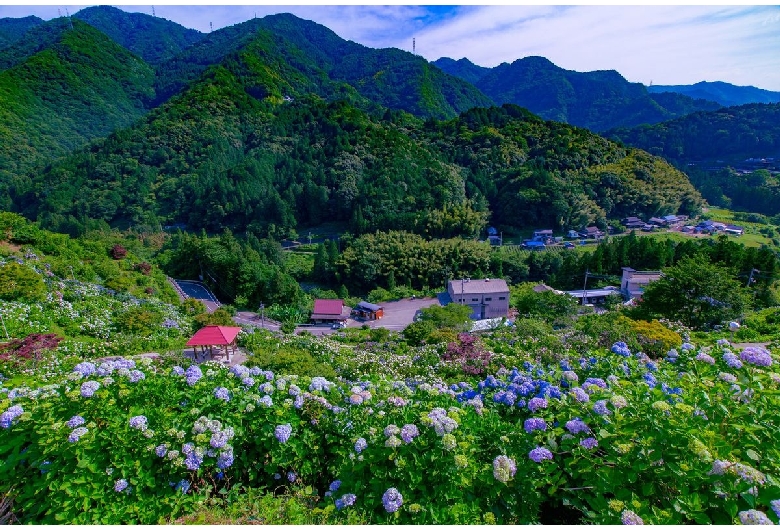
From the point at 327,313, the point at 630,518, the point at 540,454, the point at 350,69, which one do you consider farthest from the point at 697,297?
the point at 350,69

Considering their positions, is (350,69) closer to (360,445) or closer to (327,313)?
(327,313)

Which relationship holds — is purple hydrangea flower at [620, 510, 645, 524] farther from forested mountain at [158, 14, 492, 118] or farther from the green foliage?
forested mountain at [158, 14, 492, 118]

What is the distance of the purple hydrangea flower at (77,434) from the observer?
316 centimetres

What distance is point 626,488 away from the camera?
2.91 m

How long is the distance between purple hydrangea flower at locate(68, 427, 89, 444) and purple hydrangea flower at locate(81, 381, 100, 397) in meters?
0.29

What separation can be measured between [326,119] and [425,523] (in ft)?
254

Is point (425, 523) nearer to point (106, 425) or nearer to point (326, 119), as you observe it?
point (106, 425)

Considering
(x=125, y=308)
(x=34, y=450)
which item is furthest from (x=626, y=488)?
(x=125, y=308)

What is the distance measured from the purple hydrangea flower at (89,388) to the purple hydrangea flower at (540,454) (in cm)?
364

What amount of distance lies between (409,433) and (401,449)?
19 cm

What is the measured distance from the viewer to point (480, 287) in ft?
97.5

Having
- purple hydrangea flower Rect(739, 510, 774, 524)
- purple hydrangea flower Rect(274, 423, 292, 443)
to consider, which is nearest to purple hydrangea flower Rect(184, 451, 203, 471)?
purple hydrangea flower Rect(274, 423, 292, 443)

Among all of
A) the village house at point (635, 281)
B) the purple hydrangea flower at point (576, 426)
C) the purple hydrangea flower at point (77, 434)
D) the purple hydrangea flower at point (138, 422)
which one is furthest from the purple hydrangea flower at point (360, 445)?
the village house at point (635, 281)

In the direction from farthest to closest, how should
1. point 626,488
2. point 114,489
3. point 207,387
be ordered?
point 207,387 → point 114,489 → point 626,488
